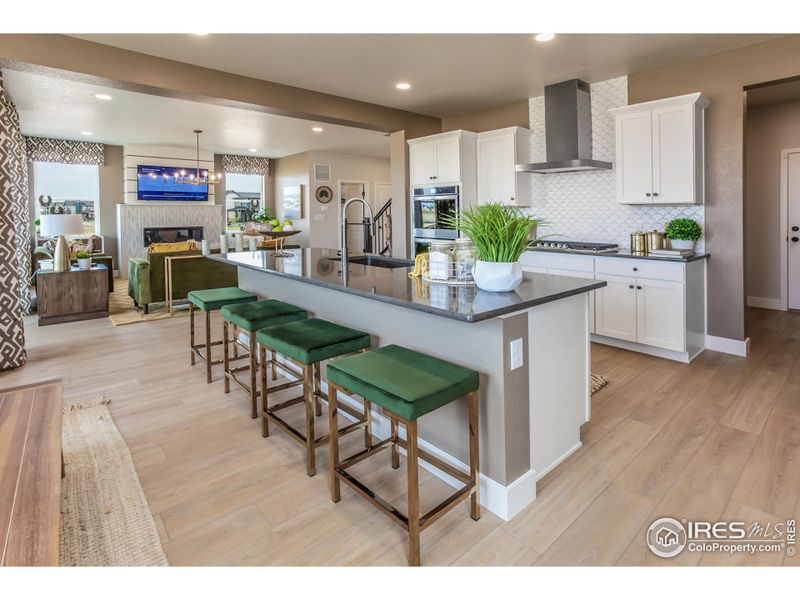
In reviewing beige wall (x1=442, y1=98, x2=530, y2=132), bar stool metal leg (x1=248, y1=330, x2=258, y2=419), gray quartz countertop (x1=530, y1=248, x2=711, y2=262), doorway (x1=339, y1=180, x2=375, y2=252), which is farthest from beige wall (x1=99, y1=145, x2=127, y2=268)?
gray quartz countertop (x1=530, y1=248, x2=711, y2=262)

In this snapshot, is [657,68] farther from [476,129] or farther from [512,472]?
[512,472]

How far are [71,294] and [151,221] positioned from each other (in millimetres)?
4163

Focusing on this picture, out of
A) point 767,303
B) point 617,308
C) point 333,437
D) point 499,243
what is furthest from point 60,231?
point 767,303

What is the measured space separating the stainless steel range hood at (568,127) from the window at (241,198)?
833cm

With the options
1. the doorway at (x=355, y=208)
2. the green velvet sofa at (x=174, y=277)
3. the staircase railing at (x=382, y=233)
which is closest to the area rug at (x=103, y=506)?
the green velvet sofa at (x=174, y=277)

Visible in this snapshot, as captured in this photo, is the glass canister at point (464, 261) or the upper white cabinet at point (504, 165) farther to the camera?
the upper white cabinet at point (504, 165)

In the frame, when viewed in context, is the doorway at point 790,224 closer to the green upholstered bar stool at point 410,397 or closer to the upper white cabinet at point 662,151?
the upper white cabinet at point 662,151

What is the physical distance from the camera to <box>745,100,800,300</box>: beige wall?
555 cm

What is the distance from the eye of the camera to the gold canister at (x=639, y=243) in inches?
168

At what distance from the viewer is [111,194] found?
968 centimetres

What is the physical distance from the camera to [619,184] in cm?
442

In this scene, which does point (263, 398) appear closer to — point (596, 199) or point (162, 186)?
point (596, 199)

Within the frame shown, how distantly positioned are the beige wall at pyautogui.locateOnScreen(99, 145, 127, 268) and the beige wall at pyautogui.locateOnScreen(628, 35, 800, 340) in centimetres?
987

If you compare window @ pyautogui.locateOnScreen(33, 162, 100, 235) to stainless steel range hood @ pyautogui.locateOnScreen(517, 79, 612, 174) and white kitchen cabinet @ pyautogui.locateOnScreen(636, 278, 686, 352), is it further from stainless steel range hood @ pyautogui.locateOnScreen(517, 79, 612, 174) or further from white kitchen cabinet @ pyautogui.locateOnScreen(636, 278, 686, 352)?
white kitchen cabinet @ pyautogui.locateOnScreen(636, 278, 686, 352)
